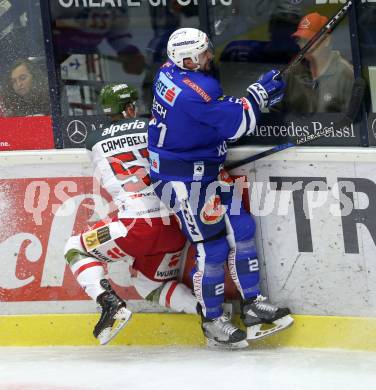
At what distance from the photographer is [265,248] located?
6.09 m

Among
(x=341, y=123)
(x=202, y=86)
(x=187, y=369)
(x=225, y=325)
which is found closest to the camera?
(x=202, y=86)

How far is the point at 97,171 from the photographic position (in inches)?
246

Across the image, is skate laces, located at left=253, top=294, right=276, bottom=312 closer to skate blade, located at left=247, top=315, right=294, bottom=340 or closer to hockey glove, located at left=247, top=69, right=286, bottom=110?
skate blade, located at left=247, top=315, right=294, bottom=340

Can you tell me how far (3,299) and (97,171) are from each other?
103cm

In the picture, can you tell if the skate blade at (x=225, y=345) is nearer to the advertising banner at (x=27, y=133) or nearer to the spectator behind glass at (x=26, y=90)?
the advertising banner at (x=27, y=133)

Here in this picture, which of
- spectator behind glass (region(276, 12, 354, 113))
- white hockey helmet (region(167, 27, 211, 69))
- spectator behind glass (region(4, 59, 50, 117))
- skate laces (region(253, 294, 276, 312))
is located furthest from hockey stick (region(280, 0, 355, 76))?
spectator behind glass (region(4, 59, 50, 117))

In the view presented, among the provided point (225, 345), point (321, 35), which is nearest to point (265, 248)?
point (225, 345)

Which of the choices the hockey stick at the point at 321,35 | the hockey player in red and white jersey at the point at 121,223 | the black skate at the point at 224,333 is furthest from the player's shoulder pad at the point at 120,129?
the black skate at the point at 224,333

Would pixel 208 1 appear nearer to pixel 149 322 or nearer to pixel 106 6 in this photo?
pixel 106 6

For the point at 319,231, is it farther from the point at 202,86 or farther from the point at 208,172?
the point at 202,86

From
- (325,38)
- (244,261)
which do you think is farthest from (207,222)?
(325,38)

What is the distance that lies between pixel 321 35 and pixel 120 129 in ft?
4.03

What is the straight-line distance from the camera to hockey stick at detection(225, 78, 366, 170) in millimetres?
5793

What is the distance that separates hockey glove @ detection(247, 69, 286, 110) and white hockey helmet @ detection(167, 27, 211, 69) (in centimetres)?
33
